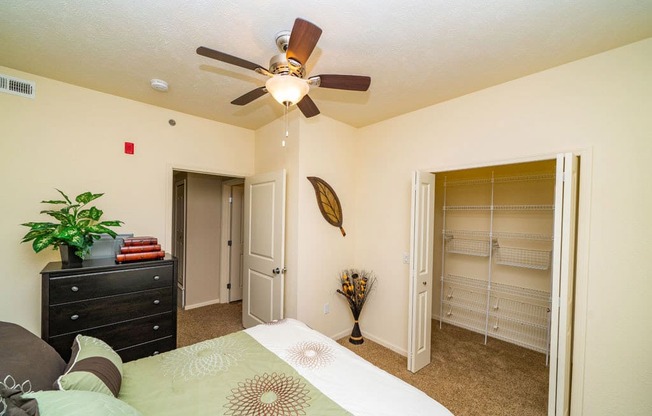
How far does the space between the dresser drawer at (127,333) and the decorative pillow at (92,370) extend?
70cm

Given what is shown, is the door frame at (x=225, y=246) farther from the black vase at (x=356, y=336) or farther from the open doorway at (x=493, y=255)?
the open doorway at (x=493, y=255)

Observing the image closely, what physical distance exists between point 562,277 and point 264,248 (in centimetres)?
273

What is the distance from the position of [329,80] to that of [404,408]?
174 cm

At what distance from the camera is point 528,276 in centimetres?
323

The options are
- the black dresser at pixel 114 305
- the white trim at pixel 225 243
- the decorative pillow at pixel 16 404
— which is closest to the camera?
the decorative pillow at pixel 16 404

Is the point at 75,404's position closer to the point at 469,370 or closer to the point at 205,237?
the point at 469,370

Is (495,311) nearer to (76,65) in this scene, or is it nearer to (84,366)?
(84,366)

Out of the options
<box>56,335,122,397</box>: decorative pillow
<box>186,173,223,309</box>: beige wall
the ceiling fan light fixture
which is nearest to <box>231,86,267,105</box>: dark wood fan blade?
the ceiling fan light fixture

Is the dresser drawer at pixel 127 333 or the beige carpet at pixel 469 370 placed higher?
the dresser drawer at pixel 127 333

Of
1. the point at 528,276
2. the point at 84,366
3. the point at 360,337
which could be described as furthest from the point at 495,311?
the point at 84,366

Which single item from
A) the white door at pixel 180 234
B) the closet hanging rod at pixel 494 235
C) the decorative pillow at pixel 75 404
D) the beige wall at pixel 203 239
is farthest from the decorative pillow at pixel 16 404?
the closet hanging rod at pixel 494 235

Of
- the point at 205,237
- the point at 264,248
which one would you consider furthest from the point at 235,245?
the point at 264,248

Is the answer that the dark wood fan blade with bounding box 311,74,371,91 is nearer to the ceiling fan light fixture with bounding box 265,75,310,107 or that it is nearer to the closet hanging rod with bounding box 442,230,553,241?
the ceiling fan light fixture with bounding box 265,75,310,107

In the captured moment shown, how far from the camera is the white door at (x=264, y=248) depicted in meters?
3.03
